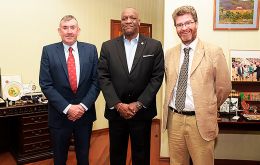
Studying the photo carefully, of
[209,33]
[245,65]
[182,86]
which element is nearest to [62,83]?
[182,86]

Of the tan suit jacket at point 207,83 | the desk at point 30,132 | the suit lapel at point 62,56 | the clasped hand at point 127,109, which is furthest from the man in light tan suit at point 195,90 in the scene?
the desk at point 30,132

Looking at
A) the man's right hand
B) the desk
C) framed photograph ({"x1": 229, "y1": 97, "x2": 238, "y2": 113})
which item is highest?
the man's right hand

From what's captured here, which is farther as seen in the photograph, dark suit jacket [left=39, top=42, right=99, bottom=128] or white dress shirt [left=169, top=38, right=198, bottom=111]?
dark suit jacket [left=39, top=42, right=99, bottom=128]

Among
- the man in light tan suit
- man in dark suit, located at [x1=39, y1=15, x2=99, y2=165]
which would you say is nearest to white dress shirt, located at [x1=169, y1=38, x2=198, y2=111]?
the man in light tan suit

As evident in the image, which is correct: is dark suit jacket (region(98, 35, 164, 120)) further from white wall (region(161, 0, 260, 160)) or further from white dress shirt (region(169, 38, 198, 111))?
white wall (region(161, 0, 260, 160))

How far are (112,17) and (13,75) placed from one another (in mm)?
1943

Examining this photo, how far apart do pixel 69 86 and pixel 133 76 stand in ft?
1.82

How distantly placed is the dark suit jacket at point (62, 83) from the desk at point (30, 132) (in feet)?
3.73

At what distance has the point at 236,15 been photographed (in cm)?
303

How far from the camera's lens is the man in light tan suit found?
2.00 metres

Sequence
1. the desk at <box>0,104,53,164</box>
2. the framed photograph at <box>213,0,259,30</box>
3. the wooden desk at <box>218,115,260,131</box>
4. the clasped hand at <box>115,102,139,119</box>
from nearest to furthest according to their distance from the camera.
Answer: the clasped hand at <box>115,102,139,119</box> < the wooden desk at <box>218,115,260,131</box> < the framed photograph at <box>213,0,259,30</box> < the desk at <box>0,104,53,164</box>

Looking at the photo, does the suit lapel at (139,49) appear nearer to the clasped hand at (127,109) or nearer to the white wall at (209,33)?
the clasped hand at (127,109)

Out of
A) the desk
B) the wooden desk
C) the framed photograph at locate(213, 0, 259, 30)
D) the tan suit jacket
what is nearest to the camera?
the tan suit jacket

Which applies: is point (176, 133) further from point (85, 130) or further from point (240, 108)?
point (240, 108)
